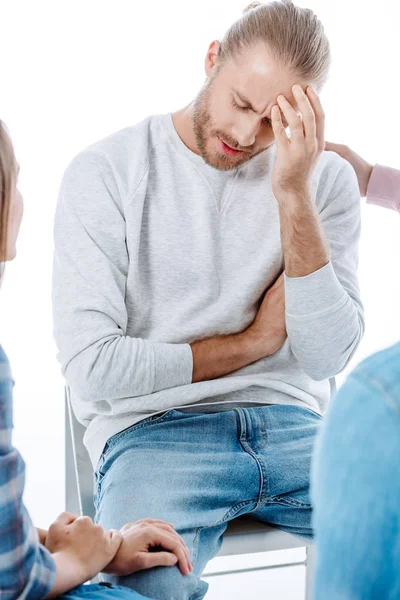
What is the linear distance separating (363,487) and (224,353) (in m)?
1.03

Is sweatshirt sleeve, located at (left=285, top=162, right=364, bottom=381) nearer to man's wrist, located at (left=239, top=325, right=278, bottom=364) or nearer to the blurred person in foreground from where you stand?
man's wrist, located at (left=239, top=325, right=278, bottom=364)

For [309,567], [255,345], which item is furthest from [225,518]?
[309,567]

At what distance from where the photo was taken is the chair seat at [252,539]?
1363 mm

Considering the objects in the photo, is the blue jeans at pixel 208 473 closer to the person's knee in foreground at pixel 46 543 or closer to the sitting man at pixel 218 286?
the sitting man at pixel 218 286

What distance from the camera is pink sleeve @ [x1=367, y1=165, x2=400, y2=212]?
5.84 ft

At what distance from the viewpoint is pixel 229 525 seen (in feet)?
4.55

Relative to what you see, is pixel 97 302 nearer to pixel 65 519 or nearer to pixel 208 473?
pixel 208 473

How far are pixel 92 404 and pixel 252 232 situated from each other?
48cm

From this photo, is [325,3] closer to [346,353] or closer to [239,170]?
[239,170]

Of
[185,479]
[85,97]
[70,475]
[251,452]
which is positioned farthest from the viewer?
[85,97]

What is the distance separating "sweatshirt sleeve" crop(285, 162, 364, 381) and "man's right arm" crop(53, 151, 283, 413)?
71mm

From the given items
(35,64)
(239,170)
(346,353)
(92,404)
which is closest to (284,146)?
(239,170)

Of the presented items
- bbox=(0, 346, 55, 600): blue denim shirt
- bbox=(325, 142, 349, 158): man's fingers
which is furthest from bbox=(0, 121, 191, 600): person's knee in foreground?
bbox=(325, 142, 349, 158): man's fingers

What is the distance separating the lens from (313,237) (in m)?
1.45
